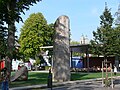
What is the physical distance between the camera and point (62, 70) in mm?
30969

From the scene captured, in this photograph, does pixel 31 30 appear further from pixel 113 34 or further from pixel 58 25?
pixel 58 25

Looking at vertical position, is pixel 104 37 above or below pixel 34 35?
below

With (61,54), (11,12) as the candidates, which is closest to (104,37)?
(61,54)

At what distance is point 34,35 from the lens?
260 ft

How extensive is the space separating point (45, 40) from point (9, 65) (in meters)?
52.9

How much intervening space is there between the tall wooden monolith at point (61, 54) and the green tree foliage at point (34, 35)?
45333mm

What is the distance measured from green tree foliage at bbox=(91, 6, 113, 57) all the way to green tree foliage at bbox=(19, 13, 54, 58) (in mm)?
21841

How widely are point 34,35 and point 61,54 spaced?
48.7 m

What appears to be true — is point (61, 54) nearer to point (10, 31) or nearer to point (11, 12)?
point (10, 31)

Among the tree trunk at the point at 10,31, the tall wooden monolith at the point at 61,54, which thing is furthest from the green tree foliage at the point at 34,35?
the tree trunk at the point at 10,31

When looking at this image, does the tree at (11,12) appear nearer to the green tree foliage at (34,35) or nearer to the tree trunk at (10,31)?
the tree trunk at (10,31)

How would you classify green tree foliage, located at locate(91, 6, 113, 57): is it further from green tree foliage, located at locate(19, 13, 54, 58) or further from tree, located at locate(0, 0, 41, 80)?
tree, located at locate(0, 0, 41, 80)

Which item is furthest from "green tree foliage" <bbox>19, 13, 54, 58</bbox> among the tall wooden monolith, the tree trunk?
the tree trunk

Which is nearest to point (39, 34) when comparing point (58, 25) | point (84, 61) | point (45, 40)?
point (45, 40)
